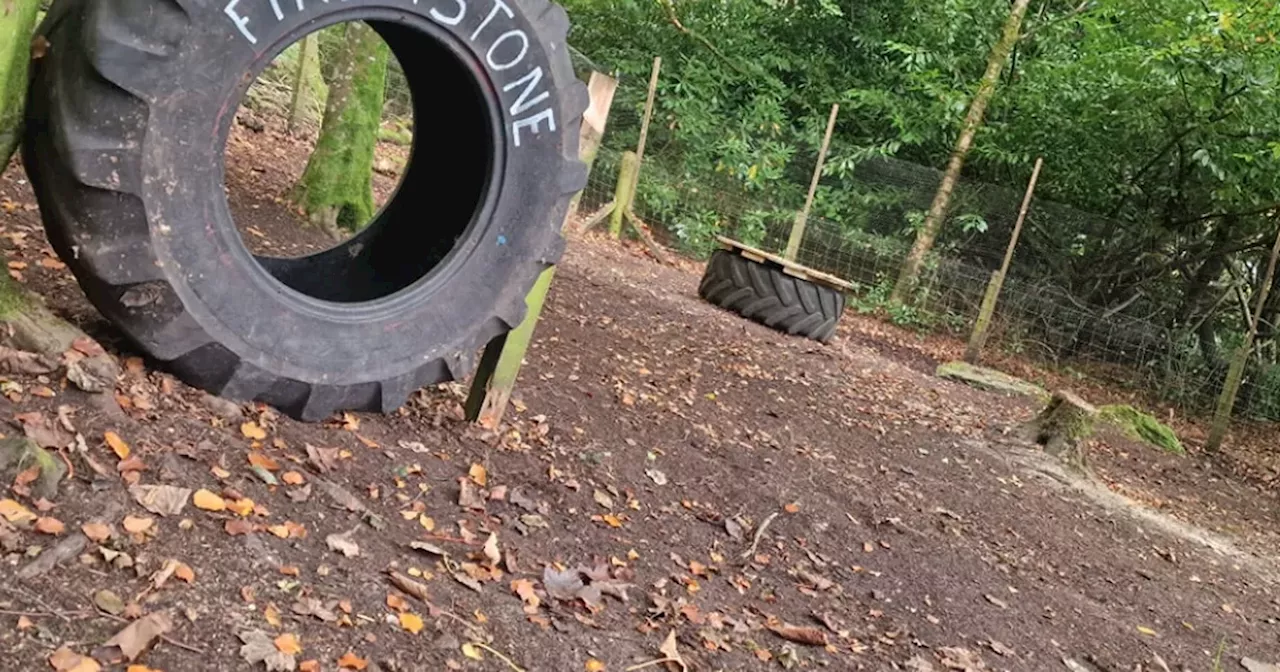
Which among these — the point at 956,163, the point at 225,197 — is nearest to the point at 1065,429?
the point at 225,197

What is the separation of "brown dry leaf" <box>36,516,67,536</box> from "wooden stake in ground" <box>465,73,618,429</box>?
4.70 ft

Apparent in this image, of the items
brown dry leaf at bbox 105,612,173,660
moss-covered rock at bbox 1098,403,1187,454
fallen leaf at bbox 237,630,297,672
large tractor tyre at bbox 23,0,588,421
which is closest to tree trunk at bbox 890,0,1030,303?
moss-covered rock at bbox 1098,403,1187,454

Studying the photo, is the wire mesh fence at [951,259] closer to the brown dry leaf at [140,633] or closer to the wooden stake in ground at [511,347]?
the wooden stake in ground at [511,347]

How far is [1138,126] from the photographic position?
1162 centimetres

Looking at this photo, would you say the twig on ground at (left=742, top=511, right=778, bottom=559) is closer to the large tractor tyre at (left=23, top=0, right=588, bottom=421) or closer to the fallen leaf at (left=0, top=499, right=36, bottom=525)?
the large tractor tyre at (left=23, top=0, right=588, bottom=421)

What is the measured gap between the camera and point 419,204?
3562mm

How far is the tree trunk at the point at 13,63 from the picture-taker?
2.34 metres

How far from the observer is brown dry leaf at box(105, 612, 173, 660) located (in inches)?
66.8

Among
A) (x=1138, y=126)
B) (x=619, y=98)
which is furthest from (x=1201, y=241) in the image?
(x=619, y=98)

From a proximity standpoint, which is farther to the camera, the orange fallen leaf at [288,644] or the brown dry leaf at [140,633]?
the orange fallen leaf at [288,644]

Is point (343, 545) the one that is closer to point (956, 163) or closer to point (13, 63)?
point (13, 63)

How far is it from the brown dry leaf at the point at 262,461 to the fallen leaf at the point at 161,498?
0.26 metres

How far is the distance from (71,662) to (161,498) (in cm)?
55

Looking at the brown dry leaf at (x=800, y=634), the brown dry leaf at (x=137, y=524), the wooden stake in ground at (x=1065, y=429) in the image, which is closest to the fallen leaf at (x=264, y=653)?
the brown dry leaf at (x=137, y=524)
